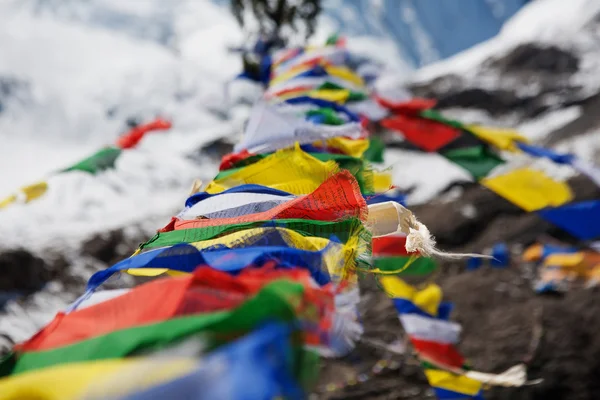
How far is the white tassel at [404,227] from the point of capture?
0.85 metres

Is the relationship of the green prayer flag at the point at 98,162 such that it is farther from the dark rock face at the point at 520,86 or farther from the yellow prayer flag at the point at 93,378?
the dark rock face at the point at 520,86

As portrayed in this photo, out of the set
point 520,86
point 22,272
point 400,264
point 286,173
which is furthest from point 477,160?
point 520,86

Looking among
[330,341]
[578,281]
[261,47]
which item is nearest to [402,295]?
[330,341]

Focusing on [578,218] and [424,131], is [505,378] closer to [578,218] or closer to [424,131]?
[578,218]

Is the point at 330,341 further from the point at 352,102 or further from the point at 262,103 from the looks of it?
the point at 352,102

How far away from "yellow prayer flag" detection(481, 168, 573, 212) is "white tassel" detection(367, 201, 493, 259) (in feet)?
5.46

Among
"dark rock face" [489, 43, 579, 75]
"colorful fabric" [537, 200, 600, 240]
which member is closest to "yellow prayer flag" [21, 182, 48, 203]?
"colorful fabric" [537, 200, 600, 240]

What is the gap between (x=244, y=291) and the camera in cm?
65

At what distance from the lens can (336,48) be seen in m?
3.35

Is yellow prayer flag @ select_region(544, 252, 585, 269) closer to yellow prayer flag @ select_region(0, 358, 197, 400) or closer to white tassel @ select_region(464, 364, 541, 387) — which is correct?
white tassel @ select_region(464, 364, 541, 387)

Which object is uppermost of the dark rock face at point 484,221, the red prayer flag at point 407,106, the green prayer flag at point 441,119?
the red prayer flag at point 407,106

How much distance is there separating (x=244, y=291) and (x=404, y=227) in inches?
16.8

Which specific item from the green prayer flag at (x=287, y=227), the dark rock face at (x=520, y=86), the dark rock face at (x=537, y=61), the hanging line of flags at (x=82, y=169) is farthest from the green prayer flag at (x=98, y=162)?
the dark rock face at (x=537, y=61)

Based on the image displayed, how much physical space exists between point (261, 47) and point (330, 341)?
4.39 meters
